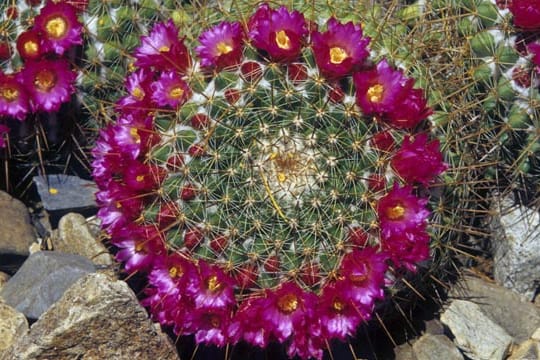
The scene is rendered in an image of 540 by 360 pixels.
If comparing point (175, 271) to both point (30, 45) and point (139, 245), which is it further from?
point (30, 45)

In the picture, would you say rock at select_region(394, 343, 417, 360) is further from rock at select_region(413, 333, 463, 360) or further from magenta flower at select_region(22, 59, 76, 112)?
magenta flower at select_region(22, 59, 76, 112)

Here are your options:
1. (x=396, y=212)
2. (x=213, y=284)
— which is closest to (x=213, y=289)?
(x=213, y=284)

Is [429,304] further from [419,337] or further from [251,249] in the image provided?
[251,249]

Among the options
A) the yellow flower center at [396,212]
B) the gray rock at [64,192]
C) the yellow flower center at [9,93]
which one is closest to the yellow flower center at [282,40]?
the yellow flower center at [396,212]

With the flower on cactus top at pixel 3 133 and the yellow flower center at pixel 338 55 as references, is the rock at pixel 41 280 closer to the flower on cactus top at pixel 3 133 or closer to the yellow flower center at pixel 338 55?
the flower on cactus top at pixel 3 133

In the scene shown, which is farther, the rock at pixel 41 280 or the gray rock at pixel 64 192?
the gray rock at pixel 64 192

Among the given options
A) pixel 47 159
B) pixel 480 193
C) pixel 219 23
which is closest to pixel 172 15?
pixel 219 23
